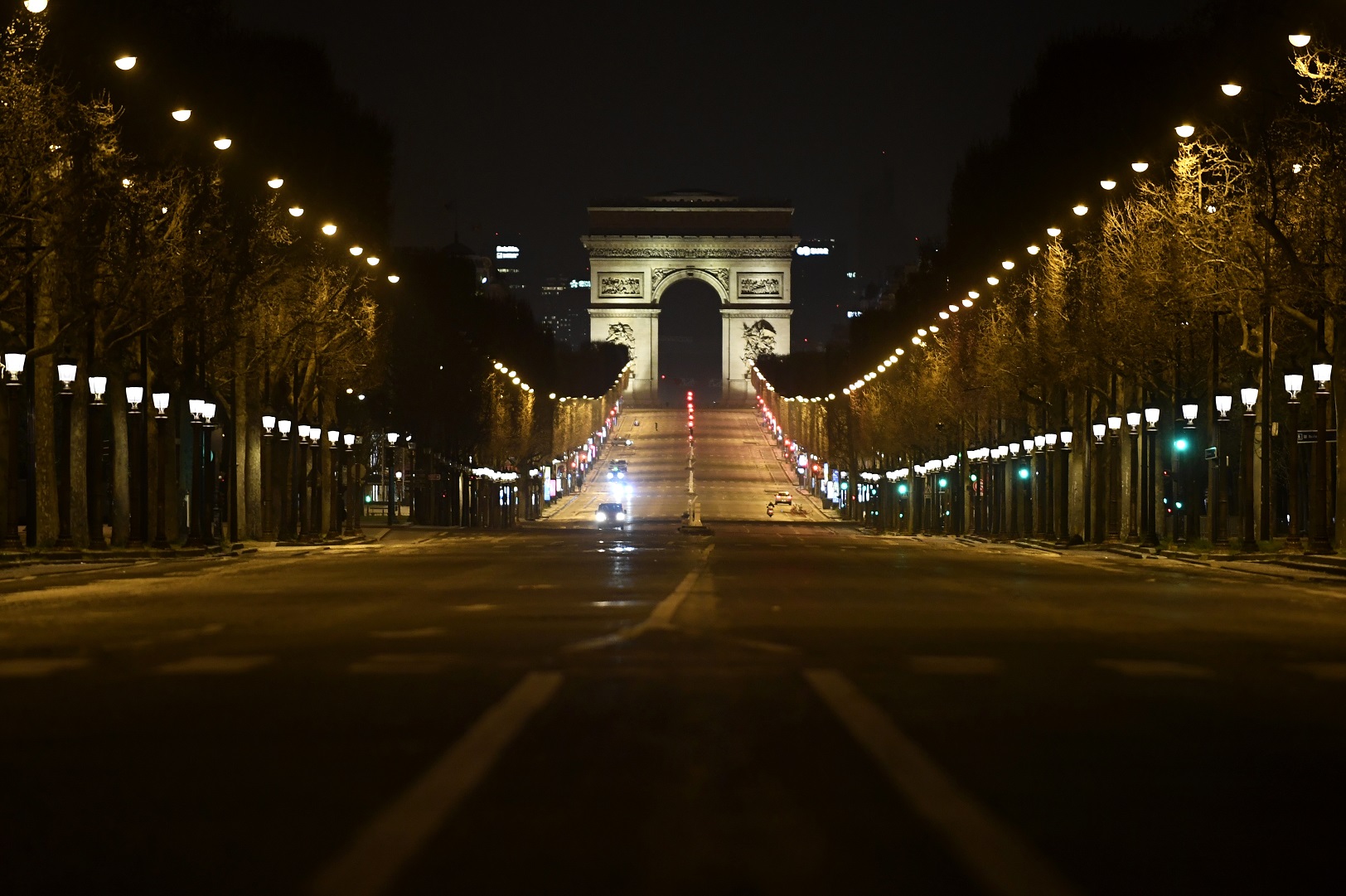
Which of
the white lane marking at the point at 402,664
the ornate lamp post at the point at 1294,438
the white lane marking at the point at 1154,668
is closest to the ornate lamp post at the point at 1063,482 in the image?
the ornate lamp post at the point at 1294,438

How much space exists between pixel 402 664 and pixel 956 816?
263 inches

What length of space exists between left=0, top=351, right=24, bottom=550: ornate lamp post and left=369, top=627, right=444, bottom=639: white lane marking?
2001 centimetres

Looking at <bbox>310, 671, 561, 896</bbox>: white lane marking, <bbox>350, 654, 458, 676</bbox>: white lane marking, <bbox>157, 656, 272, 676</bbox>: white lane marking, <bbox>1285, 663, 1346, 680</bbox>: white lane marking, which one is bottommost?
<bbox>1285, 663, 1346, 680</bbox>: white lane marking

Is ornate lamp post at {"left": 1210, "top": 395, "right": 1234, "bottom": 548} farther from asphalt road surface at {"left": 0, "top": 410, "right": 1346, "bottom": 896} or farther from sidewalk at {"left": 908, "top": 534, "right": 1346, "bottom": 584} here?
asphalt road surface at {"left": 0, "top": 410, "right": 1346, "bottom": 896}

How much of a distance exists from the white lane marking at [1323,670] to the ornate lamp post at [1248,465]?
2790cm

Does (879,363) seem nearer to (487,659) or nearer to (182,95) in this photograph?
(182,95)

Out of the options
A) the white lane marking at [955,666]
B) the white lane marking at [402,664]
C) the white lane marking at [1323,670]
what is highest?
the white lane marking at [402,664]

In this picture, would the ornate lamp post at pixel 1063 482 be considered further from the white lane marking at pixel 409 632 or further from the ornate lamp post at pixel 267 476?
the white lane marking at pixel 409 632

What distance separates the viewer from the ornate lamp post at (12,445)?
113 feet

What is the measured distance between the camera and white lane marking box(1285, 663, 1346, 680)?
12.4m

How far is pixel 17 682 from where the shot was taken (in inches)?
466

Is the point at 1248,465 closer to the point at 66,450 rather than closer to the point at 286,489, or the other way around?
the point at 66,450

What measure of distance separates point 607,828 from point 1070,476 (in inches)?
2414

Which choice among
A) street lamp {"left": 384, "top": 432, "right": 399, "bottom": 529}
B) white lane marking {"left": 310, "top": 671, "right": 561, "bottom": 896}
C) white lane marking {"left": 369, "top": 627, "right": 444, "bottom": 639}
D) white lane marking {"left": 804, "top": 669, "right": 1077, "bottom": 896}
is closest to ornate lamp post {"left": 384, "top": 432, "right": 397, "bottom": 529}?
street lamp {"left": 384, "top": 432, "right": 399, "bottom": 529}
